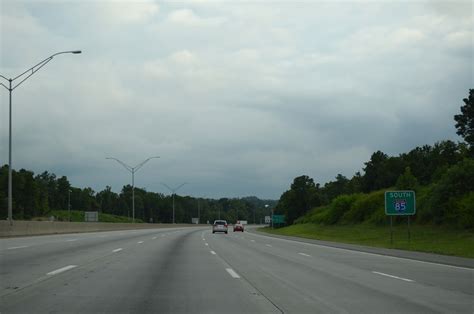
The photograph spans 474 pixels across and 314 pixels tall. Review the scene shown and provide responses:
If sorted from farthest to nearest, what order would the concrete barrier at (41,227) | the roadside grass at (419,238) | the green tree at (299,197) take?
the green tree at (299,197) < the concrete barrier at (41,227) < the roadside grass at (419,238)

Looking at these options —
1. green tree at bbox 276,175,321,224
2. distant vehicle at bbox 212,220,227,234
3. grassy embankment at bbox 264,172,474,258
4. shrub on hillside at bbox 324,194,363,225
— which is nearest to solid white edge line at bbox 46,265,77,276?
grassy embankment at bbox 264,172,474,258

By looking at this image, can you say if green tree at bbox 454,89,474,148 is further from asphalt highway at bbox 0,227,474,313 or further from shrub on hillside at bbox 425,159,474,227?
asphalt highway at bbox 0,227,474,313

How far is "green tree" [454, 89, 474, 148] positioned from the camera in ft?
235

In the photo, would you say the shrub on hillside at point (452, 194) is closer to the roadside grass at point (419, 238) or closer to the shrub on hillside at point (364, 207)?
the roadside grass at point (419, 238)

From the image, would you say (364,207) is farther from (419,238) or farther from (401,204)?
(401,204)

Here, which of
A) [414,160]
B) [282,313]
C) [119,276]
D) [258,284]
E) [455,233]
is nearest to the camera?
[282,313]

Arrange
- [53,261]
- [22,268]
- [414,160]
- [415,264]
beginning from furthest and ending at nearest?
[414,160] → [415,264] → [53,261] → [22,268]

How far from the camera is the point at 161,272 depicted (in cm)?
1819

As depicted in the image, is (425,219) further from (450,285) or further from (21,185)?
(21,185)

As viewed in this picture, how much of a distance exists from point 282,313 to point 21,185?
15416 centimetres

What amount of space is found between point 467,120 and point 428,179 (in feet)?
67.7

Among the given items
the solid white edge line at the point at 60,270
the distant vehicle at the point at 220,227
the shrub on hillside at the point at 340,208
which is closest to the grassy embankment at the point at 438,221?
the shrub on hillside at the point at 340,208

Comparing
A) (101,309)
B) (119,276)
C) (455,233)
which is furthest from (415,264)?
(455,233)

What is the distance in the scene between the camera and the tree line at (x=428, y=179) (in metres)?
53.4
